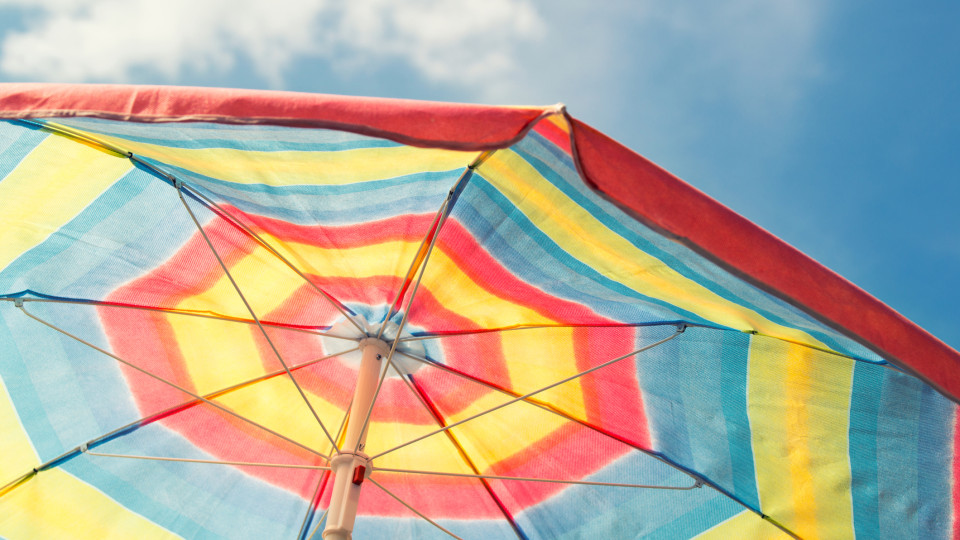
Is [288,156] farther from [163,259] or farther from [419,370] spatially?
[419,370]

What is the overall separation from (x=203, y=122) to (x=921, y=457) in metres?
2.15

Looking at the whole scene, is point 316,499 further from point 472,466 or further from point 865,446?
point 865,446

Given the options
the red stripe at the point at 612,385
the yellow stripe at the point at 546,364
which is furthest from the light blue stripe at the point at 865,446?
the yellow stripe at the point at 546,364

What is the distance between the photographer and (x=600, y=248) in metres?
1.97

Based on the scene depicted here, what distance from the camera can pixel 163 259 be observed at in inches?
99.7

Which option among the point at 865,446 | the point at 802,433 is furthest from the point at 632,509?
the point at 865,446

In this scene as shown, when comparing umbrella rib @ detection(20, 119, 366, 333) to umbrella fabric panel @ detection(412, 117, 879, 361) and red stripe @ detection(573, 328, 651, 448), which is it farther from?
red stripe @ detection(573, 328, 651, 448)

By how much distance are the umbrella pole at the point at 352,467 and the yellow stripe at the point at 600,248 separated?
37.8 inches

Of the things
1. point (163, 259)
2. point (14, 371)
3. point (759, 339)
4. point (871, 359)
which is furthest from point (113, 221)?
point (871, 359)

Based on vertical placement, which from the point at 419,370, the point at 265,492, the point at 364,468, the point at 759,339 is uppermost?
the point at 419,370

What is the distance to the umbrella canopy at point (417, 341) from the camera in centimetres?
161

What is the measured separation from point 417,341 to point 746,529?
53.9 inches

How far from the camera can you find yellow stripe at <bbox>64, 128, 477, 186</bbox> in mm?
1793

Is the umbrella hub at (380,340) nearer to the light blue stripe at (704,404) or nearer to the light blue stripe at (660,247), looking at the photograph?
the light blue stripe at (704,404)
